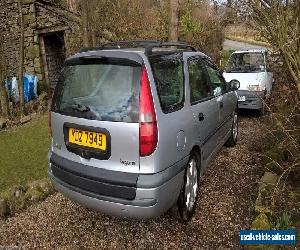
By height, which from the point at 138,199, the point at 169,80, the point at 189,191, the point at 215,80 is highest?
the point at 169,80

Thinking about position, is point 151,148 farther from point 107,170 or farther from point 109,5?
point 109,5

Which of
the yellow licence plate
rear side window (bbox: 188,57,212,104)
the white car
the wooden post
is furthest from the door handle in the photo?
the wooden post

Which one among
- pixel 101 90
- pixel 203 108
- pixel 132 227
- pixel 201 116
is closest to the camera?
pixel 101 90

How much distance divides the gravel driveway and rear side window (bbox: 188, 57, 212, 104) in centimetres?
140

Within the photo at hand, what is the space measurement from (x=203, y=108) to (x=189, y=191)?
1.07 metres

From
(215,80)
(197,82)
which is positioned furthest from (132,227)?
(215,80)

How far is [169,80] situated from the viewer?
11.9 feet

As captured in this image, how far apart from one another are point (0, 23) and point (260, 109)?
10.2 m

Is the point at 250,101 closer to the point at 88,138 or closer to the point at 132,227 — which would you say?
the point at 132,227

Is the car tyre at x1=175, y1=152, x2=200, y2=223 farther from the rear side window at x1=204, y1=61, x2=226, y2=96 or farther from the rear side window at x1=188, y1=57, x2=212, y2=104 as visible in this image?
the rear side window at x1=204, y1=61, x2=226, y2=96

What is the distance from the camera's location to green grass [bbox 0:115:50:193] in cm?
571

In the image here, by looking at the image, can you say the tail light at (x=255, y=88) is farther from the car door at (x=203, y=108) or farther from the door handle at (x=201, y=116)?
the door handle at (x=201, y=116)

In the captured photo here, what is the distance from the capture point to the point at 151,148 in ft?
10.2

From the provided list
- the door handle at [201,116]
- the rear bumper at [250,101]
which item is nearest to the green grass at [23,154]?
the door handle at [201,116]
